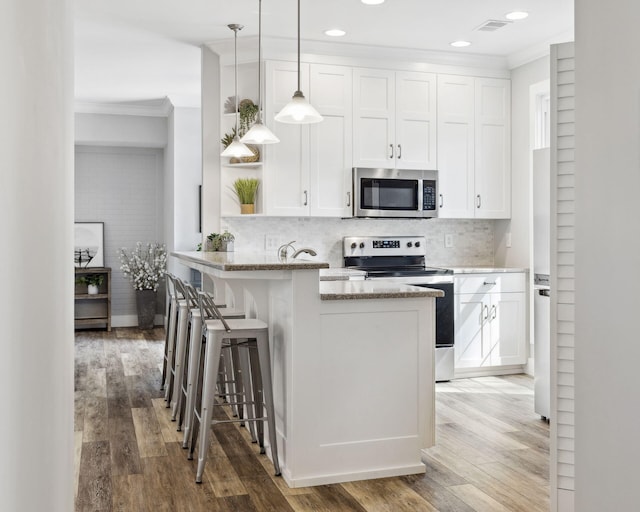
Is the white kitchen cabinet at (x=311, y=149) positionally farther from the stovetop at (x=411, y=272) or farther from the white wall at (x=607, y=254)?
the white wall at (x=607, y=254)

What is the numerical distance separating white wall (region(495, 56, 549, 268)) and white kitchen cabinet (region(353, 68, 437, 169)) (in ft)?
2.60

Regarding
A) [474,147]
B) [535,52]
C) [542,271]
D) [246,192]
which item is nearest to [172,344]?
[246,192]

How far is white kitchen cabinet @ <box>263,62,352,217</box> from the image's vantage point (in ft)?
17.7

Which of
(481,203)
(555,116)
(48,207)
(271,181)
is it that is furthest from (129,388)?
(48,207)

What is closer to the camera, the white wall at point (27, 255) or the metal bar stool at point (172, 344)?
the white wall at point (27, 255)

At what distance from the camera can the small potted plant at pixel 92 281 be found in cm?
830

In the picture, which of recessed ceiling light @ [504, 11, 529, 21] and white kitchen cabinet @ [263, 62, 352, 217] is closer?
recessed ceiling light @ [504, 11, 529, 21]

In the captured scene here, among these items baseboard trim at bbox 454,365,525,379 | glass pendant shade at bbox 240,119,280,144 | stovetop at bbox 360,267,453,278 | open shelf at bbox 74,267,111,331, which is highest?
glass pendant shade at bbox 240,119,280,144

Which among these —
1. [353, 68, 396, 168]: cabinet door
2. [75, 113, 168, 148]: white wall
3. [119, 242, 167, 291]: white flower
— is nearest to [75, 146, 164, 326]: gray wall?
[119, 242, 167, 291]: white flower

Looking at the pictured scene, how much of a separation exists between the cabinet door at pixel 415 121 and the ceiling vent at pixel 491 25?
78 centimetres

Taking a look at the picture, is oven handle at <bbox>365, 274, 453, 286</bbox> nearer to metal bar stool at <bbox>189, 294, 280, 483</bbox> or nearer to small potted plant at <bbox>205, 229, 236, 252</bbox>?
small potted plant at <bbox>205, 229, 236, 252</bbox>

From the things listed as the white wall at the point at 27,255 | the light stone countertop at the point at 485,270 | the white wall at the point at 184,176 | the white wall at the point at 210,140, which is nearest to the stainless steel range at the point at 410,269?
the light stone countertop at the point at 485,270

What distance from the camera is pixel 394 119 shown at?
18.8ft

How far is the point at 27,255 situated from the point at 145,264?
8053 millimetres
